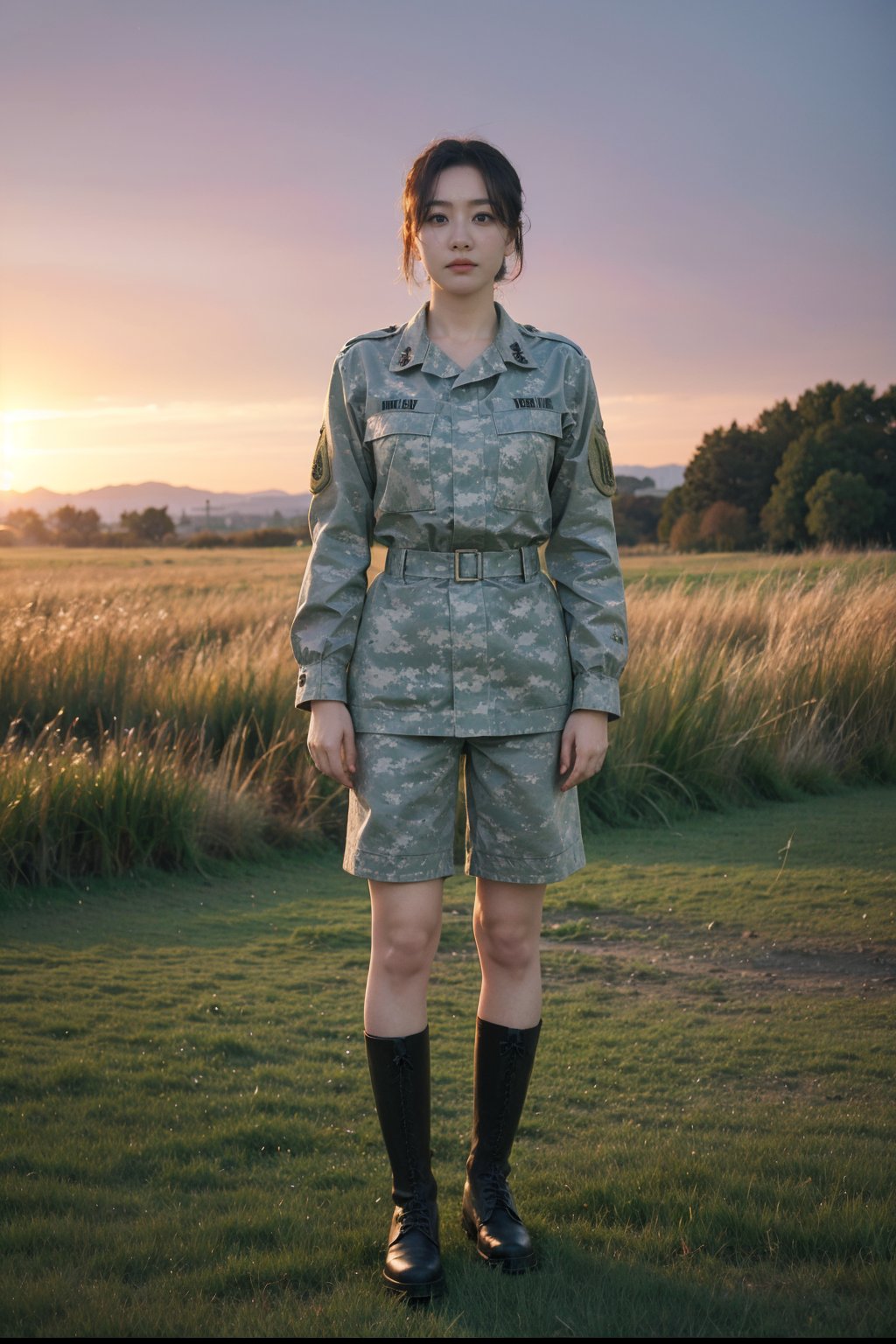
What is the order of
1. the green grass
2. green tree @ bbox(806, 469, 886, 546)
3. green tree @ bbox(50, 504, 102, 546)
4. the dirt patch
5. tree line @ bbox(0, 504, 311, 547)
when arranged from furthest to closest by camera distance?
green tree @ bbox(50, 504, 102, 546)
tree line @ bbox(0, 504, 311, 547)
green tree @ bbox(806, 469, 886, 546)
the dirt patch
the green grass

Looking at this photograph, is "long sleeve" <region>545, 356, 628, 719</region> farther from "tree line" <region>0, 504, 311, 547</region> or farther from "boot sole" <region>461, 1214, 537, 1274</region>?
"tree line" <region>0, 504, 311, 547</region>

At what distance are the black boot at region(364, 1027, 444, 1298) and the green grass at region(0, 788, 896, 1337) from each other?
0.12 metres

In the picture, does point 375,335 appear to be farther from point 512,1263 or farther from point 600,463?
point 512,1263

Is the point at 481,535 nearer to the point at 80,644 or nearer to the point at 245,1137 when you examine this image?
the point at 245,1137

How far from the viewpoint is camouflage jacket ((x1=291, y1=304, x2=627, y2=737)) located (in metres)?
2.30

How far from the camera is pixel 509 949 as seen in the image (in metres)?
2.44

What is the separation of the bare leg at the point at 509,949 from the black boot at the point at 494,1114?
0.10 ft

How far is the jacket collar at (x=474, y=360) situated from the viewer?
7.73 feet

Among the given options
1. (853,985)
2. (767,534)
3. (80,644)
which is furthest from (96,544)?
(853,985)

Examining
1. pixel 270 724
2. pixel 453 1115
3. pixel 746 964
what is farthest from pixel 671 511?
pixel 453 1115

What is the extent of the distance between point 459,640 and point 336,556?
302 millimetres

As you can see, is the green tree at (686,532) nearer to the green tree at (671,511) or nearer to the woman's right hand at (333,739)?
the green tree at (671,511)

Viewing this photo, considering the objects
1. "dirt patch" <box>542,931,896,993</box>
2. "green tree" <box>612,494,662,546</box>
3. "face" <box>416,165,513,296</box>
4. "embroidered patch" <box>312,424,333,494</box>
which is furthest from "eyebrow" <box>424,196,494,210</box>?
"green tree" <box>612,494,662,546</box>

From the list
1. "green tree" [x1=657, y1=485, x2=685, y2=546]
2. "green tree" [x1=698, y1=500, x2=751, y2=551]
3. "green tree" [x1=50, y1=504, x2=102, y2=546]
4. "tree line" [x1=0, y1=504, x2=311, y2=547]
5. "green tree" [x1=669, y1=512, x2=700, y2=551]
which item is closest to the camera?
"green tree" [x1=698, y1=500, x2=751, y2=551]
